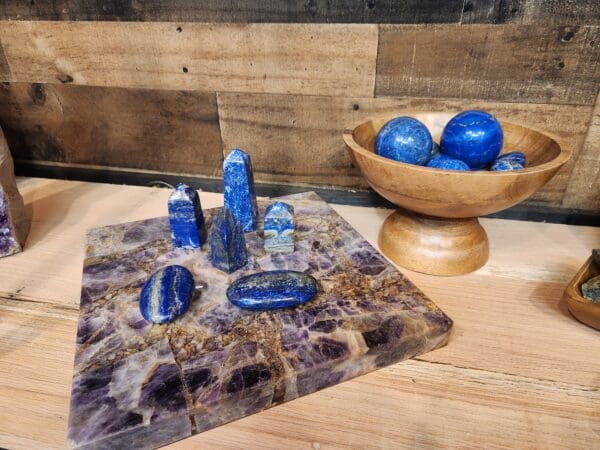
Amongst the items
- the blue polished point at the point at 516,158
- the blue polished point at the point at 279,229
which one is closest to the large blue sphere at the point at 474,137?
the blue polished point at the point at 516,158

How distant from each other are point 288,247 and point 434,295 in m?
0.22

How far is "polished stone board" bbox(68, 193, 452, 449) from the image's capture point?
1.35ft

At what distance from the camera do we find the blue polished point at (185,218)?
0.63 m

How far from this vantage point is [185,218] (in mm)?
635

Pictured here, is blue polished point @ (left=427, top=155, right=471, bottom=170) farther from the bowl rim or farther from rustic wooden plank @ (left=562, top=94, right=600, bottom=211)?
rustic wooden plank @ (left=562, top=94, right=600, bottom=211)

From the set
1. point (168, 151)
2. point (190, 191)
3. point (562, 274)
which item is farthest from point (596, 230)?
point (168, 151)

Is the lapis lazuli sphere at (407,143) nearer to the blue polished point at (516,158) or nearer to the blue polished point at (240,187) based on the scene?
the blue polished point at (516,158)

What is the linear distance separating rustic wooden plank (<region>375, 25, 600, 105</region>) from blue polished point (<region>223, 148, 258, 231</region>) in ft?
1.06

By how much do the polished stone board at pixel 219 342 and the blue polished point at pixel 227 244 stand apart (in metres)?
0.01

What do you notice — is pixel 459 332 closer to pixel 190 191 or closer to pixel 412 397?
pixel 412 397

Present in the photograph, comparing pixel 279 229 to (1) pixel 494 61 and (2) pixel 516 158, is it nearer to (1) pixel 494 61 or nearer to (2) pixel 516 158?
(2) pixel 516 158

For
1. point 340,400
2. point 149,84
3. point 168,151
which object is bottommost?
point 340,400

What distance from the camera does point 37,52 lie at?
2.92ft

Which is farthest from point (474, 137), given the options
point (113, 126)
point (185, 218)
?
point (113, 126)
